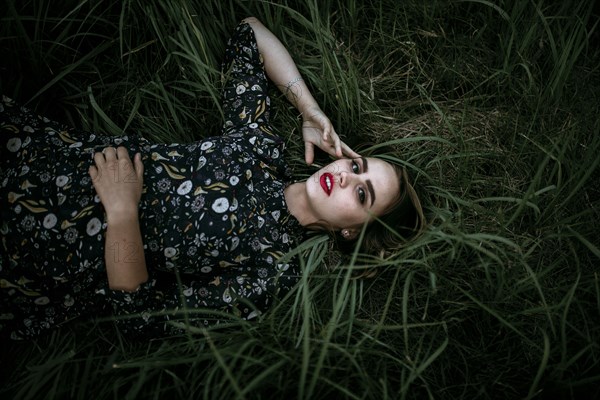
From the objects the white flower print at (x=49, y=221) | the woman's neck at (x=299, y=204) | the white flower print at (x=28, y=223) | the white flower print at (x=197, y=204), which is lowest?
the woman's neck at (x=299, y=204)

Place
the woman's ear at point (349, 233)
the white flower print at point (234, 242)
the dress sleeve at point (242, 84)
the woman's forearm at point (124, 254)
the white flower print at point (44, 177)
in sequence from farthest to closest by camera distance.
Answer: the dress sleeve at point (242, 84) → the woman's ear at point (349, 233) → the white flower print at point (234, 242) → the white flower print at point (44, 177) → the woman's forearm at point (124, 254)

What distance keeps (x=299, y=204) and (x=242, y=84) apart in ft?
2.38

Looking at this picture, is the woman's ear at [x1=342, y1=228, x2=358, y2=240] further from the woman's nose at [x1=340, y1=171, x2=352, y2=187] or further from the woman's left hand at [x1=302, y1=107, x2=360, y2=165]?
the woman's left hand at [x1=302, y1=107, x2=360, y2=165]

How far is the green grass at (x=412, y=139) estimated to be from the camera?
1678 mm

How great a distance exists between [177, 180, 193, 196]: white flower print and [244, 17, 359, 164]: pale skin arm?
0.64 meters

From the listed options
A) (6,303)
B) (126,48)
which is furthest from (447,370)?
(126,48)

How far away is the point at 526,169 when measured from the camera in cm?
212

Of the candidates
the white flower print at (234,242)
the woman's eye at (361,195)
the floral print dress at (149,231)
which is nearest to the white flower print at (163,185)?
the floral print dress at (149,231)

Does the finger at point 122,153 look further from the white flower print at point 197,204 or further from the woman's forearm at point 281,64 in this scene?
the woman's forearm at point 281,64

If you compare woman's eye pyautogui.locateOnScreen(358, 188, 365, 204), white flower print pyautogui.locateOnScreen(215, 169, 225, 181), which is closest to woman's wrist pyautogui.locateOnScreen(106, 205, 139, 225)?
white flower print pyautogui.locateOnScreen(215, 169, 225, 181)

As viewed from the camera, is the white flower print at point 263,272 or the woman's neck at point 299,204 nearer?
the white flower print at point 263,272

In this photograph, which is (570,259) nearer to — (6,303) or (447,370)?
(447,370)

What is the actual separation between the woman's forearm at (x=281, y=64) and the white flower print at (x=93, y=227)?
1.18 metres

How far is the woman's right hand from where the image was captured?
1717 mm
